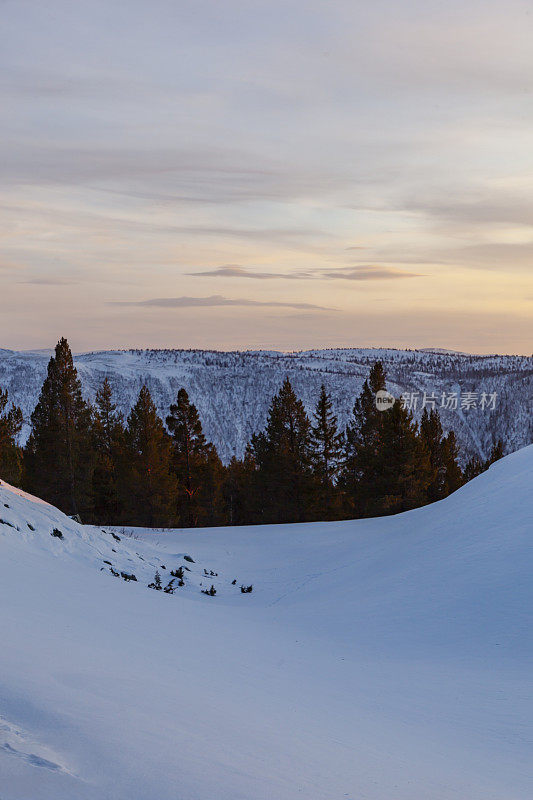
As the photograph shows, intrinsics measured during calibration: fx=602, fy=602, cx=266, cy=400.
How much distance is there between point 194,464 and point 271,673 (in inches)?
1234

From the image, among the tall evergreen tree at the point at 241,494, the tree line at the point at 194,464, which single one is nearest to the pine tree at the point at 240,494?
the tall evergreen tree at the point at 241,494

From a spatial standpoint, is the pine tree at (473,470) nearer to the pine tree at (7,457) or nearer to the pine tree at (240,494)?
the pine tree at (240,494)

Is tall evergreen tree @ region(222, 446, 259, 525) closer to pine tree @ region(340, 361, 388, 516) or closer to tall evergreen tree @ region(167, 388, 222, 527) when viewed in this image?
tall evergreen tree @ region(167, 388, 222, 527)

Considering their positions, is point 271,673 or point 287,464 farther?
point 287,464

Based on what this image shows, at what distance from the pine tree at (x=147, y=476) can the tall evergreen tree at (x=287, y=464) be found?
22.4ft

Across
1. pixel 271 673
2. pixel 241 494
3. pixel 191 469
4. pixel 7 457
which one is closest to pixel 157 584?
pixel 271 673

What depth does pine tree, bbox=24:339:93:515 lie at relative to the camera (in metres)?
35.4

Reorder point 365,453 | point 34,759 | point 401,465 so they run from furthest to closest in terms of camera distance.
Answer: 1. point 365,453
2. point 401,465
3. point 34,759

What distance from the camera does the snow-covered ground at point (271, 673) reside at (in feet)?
12.4

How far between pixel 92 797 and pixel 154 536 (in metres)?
23.7

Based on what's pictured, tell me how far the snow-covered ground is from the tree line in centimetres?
1699

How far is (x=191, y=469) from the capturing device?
3878 centimetres

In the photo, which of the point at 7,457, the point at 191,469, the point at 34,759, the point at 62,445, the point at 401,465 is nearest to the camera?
the point at 34,759

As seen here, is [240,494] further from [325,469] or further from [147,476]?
[147,476]
